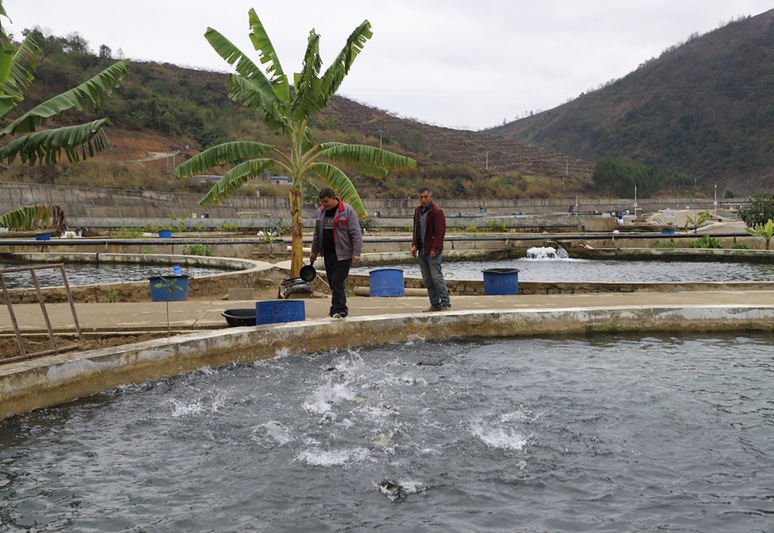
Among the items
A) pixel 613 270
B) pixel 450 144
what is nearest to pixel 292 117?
pixel 613 270

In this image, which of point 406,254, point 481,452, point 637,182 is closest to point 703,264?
point 406,254

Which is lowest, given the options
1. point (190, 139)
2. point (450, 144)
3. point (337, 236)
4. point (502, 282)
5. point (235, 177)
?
point (502, 282)

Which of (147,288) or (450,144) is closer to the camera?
(147,288)

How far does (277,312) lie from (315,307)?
82.2 inches

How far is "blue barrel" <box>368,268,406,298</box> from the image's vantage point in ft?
37.3

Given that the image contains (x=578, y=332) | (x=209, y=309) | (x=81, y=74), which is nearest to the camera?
(x=578, y=332)

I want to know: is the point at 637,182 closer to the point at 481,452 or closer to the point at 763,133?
the point at 763,133

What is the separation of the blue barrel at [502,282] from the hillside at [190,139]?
155 ft

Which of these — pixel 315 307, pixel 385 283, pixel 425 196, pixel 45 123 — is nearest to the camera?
pixel 45 123

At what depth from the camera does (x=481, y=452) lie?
469cm

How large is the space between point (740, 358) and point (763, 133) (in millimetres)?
182742

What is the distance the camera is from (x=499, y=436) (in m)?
4.96

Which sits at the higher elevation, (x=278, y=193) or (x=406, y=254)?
(x=278, y=193)

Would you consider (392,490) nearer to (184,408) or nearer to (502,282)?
(184,408)
